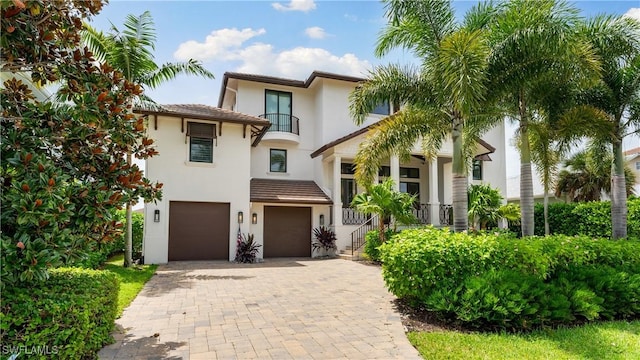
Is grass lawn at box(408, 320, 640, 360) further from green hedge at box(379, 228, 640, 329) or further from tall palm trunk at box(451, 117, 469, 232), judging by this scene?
tall palm trunk at box(451, 117, 469, 232)

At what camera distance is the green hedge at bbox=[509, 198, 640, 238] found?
539 inches

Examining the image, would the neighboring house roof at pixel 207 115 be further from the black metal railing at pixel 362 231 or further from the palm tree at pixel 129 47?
the black metal railing at pixel 362 231

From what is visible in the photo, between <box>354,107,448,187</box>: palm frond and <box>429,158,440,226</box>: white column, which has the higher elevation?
<box>354,107,448,187</box>: palm frond

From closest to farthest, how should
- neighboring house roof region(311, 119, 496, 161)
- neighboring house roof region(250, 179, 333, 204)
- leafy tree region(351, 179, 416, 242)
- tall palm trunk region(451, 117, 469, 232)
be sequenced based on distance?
tall palm trunk region(451, 117, 469, 232)
leafy tree region(351, 179, 416, 242)
neighboring house roof region(250, 179, 333, 204)
neighboring house roof region(311, 119, 496, 161)

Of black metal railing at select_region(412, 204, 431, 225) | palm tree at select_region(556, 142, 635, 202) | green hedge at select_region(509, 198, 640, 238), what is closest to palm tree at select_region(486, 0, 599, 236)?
green hedge at select_region(509, 198, 640, 238)

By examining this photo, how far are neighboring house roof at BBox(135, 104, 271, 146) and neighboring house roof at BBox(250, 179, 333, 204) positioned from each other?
2.40 metres

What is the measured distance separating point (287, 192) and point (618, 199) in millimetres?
12322

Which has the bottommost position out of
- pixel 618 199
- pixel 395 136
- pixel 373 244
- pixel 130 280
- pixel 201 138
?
pixel 130 280

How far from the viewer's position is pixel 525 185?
9945 mm

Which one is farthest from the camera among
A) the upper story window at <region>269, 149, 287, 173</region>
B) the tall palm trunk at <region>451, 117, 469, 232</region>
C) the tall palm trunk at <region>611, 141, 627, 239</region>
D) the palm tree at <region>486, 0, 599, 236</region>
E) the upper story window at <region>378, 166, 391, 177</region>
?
the upper story window at <region>378, 166, 391, 177</region>

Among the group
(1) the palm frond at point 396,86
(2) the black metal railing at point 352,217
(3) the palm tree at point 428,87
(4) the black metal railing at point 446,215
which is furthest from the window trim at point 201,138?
(4) the black metal railing at point 446,215

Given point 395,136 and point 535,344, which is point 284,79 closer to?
point 395,136

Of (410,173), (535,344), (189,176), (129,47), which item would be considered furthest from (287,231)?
(535,344)

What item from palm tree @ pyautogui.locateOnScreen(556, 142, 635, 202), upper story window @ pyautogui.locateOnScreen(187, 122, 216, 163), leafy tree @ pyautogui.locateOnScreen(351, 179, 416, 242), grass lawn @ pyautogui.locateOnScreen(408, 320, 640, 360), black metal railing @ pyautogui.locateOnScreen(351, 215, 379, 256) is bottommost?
grass lawn @ pyautogui.locateOnScreen(408, 320, 640, 360)
